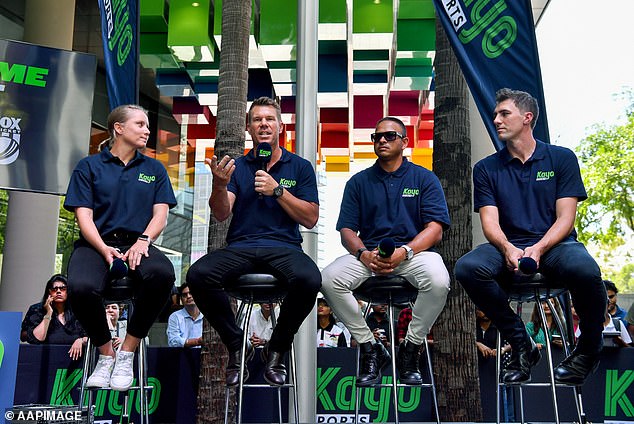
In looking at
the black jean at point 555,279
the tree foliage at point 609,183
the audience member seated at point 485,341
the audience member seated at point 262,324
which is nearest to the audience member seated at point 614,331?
the audience member seated at point 485,341

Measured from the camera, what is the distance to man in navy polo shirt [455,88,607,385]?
365 centimetres

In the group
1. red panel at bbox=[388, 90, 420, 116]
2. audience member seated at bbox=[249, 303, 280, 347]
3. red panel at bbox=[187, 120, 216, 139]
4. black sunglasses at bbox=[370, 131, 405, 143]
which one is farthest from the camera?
red panel at bbox=[187, 120, 216, 139]

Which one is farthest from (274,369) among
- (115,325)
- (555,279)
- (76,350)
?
(76,350)

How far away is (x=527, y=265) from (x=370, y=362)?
111 centimetres

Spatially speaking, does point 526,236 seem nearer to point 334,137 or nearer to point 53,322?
point 53,322

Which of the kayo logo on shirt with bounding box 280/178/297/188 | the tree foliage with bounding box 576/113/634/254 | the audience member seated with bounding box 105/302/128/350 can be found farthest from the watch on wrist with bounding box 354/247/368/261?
the tree foliage with bounding box 576/113/634/254

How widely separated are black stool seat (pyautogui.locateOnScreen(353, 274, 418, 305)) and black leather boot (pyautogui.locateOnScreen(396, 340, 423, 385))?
0.28m

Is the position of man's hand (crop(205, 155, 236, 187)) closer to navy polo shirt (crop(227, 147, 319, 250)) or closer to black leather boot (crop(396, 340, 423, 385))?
navy polo shirt (crop(227, 147, 319, 250))

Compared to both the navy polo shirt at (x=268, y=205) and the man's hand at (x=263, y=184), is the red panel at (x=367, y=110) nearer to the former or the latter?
the navy polo shirt at (x=268, y=205)

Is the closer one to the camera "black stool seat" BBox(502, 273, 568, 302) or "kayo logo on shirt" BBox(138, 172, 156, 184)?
"black stool seat" BBox(502, 273, 568, 302)

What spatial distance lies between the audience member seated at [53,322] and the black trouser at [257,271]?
392 cm

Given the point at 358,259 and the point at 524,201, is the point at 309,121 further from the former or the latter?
the point at 524,201

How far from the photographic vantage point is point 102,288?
3855mm

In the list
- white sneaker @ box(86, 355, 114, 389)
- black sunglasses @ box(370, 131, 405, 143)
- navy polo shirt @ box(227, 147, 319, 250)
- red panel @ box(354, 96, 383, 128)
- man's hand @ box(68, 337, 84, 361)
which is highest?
red panel @ box(354, 96, 383, 128)
